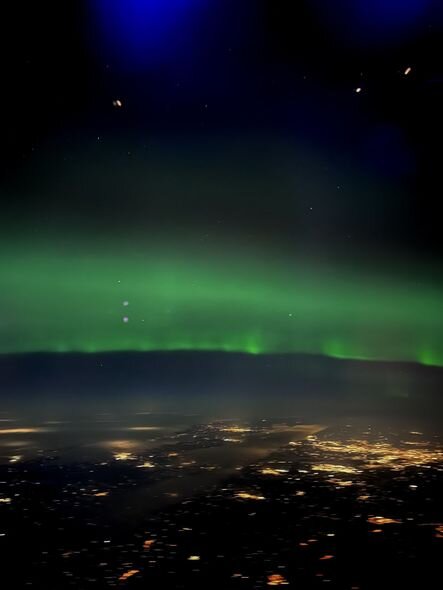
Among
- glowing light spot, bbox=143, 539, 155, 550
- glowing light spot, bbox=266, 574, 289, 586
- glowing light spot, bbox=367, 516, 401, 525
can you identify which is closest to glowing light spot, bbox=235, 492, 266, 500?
glowing light spot, bbox=367, 516, 401, 525

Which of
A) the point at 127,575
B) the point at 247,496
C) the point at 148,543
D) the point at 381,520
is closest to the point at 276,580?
the point at 127,575

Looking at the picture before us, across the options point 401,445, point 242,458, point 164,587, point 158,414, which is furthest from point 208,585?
point 158,414

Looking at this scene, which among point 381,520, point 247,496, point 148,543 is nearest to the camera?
point 148,543

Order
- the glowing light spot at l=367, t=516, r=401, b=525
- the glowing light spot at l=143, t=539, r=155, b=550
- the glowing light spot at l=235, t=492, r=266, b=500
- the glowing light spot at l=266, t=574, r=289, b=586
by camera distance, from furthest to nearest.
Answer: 1. the glowing light spot at l=235, t=492, r=266, b=500
2. the glowing light spot at l=367, t=516, r=401, b=525
3. the glowing light spot at l=143, t=539, r=155, b=550
4. the glowing light spot at l=266, t=574, r=289, b=586

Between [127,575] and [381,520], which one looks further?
[381,520]

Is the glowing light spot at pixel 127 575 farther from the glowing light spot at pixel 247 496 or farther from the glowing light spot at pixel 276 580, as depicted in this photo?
the glowing light spot at pixel 247 496

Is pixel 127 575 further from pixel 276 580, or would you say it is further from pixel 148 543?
pixel 276 580

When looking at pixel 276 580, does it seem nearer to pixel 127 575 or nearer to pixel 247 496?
pixel 127 575

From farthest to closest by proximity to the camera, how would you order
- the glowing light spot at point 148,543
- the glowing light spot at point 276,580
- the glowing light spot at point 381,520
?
the glowing light spot at point 381,520 → the glowing light spot at point 148,543 → the glowing light spot at point 276,580

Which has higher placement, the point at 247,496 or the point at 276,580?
the point at 247,496

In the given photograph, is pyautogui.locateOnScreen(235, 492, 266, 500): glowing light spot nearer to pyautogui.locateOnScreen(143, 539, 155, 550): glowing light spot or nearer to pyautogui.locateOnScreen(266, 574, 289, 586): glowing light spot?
pyautogui.locateOnScreen(143, 539, 155, 550): glowing light spot

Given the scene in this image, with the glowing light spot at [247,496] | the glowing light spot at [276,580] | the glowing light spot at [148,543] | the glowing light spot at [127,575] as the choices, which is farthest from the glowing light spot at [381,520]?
the glowing light spot at [127,575]

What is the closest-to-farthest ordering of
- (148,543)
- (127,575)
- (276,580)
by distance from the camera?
(276,580) < (127,575) < (148,543)
